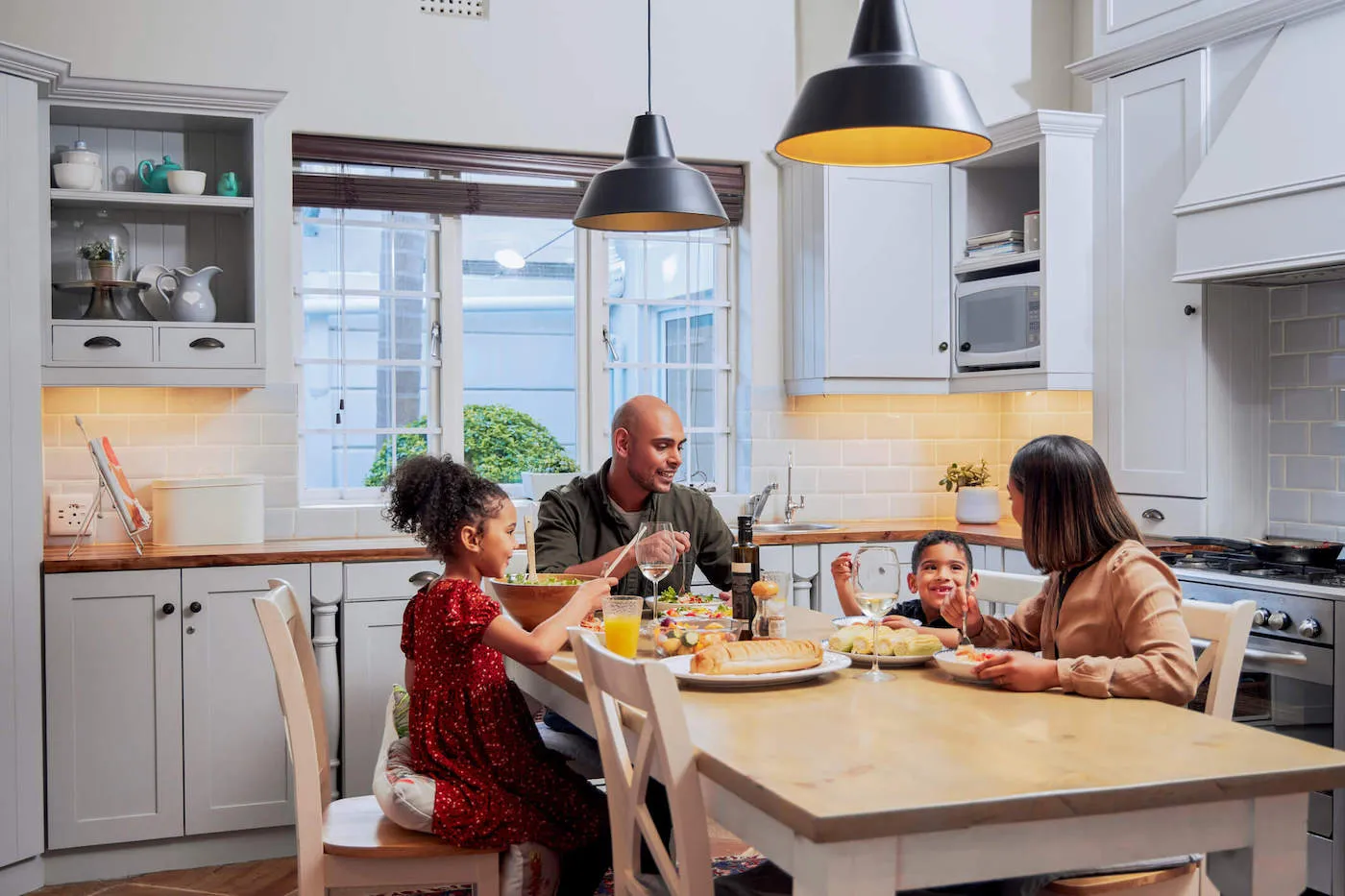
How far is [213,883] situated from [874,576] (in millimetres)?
2611

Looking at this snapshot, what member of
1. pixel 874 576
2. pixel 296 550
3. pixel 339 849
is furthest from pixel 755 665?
pixel 296 550

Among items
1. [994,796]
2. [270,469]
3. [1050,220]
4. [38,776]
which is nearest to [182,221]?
[270,469]

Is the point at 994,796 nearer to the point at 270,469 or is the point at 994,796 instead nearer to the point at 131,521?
the point at 131,521

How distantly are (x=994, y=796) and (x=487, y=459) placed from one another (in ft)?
11.8

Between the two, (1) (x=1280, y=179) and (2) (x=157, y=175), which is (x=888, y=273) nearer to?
(1) (x=1280, y=179)

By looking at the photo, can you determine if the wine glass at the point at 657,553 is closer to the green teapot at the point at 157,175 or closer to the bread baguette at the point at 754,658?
the bread baguette at the point at 754,658

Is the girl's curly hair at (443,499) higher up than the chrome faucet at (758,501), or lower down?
higher up

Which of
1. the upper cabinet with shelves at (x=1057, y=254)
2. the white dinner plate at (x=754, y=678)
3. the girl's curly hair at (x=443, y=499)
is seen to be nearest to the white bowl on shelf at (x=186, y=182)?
the girl's curly hair at (x=443, y=499)

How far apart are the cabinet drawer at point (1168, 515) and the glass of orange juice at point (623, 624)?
7.16 feet

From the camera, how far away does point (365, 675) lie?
4.00 metres

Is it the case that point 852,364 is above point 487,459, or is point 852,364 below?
above

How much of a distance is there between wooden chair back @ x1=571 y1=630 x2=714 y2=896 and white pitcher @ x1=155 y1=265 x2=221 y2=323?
2697 mm

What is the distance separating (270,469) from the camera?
4.43 metres

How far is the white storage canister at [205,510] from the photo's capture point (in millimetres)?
4059
